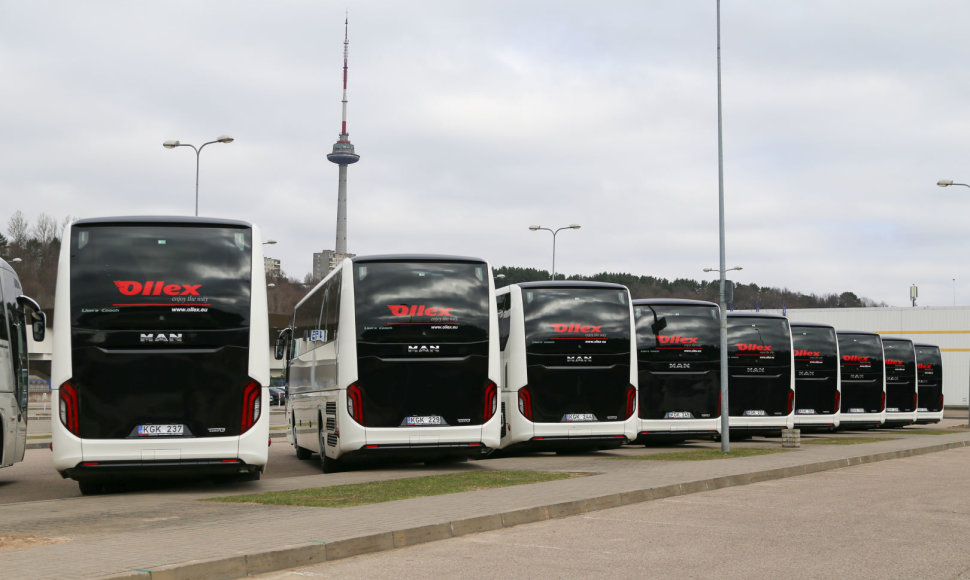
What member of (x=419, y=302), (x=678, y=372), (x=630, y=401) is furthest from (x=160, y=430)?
(x=678, y=372)

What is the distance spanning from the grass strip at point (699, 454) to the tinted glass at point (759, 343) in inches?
135

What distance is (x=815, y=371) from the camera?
30.5m

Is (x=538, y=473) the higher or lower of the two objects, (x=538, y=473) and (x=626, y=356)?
the lower

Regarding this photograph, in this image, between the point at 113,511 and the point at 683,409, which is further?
the point at 683,409

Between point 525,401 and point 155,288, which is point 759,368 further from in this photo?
point 155,288

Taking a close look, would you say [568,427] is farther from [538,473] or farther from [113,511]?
[113,511]

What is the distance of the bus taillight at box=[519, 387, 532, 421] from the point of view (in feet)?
64.5

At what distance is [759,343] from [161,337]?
17150 mm

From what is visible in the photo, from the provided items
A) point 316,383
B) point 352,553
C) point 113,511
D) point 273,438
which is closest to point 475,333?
point 316,383

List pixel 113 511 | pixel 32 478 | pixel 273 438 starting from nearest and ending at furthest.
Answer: pixel 113 511
pixel 32 478
pixel 273 438

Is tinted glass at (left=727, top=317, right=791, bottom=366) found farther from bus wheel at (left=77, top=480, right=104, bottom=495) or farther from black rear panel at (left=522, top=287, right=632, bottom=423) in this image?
bus wheel at (left=77, top=480, right=104, bottom=495)

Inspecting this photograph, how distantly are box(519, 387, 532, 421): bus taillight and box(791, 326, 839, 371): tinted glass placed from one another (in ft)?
43.6

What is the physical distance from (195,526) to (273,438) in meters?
23.2

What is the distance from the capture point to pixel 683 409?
23.2m
